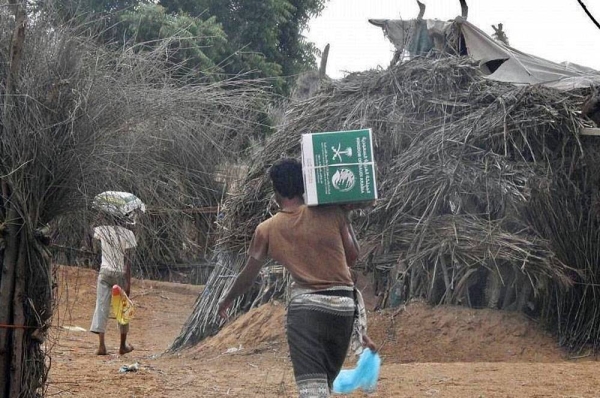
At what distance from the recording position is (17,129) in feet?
16.5

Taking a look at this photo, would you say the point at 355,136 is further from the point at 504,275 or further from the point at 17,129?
the point at 504,275

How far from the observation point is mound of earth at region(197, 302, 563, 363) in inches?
368

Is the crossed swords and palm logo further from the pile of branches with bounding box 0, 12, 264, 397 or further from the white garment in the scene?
the white garment

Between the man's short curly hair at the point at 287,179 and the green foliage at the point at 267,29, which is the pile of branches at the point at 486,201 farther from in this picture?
the green foliage at the point at 267,29

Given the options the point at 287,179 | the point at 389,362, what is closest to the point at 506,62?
the point at 389,362

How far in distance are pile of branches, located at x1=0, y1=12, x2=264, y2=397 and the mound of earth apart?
4.20m

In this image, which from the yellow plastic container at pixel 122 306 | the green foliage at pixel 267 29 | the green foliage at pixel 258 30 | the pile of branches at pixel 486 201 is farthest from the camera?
the green foliage at pixel 267 29

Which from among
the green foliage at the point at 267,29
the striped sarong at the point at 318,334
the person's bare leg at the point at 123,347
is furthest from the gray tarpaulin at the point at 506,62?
the striped sarong at the point at 318,334

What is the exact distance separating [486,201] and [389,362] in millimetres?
1983

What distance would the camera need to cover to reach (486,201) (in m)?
9.77

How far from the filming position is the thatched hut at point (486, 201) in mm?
9617

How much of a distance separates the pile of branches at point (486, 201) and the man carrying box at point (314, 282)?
4799 mm

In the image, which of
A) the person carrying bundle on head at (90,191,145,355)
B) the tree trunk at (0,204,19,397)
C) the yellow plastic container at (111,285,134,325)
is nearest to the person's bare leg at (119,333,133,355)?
the yellow plastic container at (111,285,134,325)

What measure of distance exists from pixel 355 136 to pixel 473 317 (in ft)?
16.7
